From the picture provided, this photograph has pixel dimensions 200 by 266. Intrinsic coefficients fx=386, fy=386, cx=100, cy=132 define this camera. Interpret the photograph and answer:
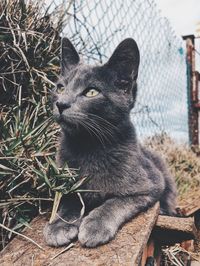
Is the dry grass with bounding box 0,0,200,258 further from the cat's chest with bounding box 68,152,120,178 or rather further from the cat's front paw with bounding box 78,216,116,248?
the cat's front paw with bounding box 78,216,116,248

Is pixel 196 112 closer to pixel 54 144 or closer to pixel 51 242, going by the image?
pixel 54 144

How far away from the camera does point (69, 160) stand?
185cm

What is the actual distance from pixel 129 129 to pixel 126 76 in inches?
10.3

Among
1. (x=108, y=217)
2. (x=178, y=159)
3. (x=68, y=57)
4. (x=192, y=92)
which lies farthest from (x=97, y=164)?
(x=192, y=92)

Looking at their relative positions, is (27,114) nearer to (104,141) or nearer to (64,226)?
(104,141)

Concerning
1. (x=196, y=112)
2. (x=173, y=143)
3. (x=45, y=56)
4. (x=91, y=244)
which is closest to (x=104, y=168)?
(x=91, y=244)

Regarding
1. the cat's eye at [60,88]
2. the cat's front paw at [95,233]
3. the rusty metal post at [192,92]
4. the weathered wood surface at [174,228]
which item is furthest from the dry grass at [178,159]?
the cat's front paw at [95,233]

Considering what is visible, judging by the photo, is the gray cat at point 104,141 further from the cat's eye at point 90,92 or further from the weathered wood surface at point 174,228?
the weathered wood surface at point 174,228

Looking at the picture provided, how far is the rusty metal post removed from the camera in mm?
5656

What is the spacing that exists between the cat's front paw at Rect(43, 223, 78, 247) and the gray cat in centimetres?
1

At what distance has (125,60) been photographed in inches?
71.2

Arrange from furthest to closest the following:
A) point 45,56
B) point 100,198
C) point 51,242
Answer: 1. point 45,56
2. point 100,198
3. point 51,242

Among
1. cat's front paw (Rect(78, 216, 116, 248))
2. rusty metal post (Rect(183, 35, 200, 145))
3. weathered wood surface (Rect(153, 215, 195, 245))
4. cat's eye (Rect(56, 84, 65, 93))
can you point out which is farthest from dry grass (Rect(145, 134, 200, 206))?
cat's front paw (Rect(78, 216, 116, 248))

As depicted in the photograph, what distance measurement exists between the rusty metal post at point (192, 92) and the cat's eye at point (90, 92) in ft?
13.3
